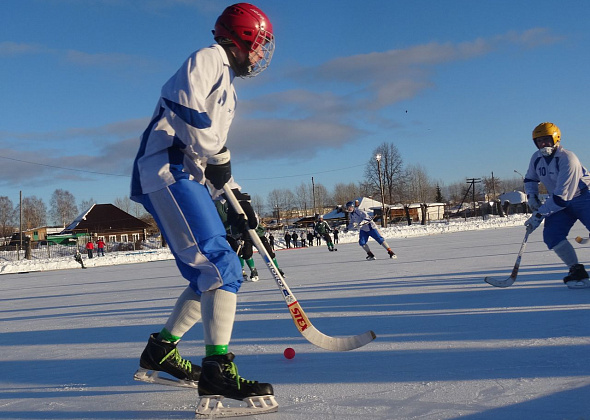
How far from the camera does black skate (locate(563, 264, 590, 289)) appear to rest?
4.86 m

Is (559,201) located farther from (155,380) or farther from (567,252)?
(155,380)

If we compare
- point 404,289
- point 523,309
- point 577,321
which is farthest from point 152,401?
point 404,289

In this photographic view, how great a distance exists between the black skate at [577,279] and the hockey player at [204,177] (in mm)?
3926

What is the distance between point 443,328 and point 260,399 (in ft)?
5.92

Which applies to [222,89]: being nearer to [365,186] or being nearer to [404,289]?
[404,289]

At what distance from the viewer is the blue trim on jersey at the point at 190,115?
2.06 meters

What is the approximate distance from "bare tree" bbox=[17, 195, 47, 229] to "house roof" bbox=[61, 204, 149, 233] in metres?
41.7

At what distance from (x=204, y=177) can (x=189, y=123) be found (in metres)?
0.33

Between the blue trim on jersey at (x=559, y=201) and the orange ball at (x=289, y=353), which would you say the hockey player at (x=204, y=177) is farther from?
the blue trim on jersey at (x=559, y=201)

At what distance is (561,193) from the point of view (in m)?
5.01

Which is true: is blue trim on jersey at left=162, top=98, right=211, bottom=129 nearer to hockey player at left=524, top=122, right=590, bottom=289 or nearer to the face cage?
the face cage

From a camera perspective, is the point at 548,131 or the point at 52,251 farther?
the point at 52,251

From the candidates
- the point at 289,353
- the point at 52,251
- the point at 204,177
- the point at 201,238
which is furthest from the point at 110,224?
the point at 201,238

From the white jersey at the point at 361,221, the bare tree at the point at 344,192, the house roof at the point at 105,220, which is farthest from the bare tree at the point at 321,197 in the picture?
the white jersey at the point at 361,221
